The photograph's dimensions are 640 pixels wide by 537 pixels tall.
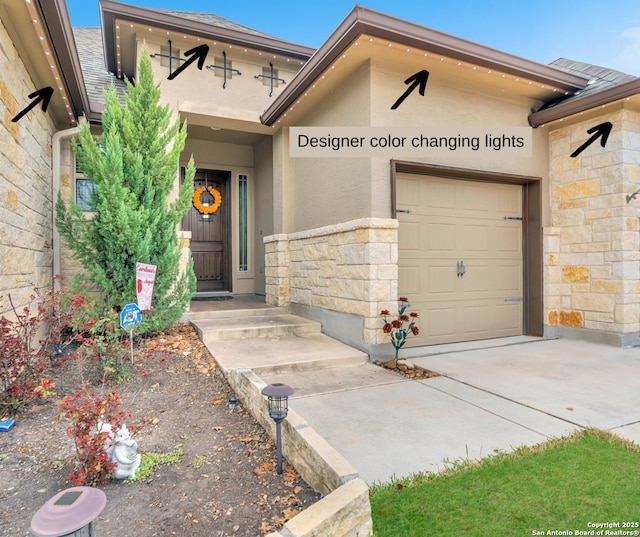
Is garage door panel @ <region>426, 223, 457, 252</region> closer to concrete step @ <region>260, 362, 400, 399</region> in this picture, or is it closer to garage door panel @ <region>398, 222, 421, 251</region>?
garage door panel @ <region>398, 222, 421, 251</region>

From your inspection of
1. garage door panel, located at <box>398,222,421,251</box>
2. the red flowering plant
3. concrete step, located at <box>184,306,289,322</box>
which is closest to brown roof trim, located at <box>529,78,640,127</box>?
garage door panel, located at <box>398,222,421,251</box>

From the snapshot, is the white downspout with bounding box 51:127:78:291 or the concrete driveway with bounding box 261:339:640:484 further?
the white downspout with bounding box 51:127:78:291

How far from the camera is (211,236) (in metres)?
8.41

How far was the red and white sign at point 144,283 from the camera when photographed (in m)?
4.02

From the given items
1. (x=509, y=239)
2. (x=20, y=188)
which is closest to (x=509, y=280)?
(x=509, y=239)

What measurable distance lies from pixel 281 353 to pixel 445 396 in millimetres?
1848

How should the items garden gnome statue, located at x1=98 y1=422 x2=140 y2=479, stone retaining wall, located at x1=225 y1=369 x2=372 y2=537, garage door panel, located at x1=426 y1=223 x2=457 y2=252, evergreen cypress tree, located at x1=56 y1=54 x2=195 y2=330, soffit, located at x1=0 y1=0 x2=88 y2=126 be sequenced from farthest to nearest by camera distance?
garage door panel, located at x1=426 y1=223 x2=457 y2=252
evergreen cypress tree, located at x1=56 y1=54 x2=195 y2=330
soffit, located at x1=0 y1=0 x2=88 y2=126
garden gnome statue, located at x1=98 y1=422 x2=140 y2=479
stone retaining wall, located at x1=225 y1=369 x2=372 y2=537

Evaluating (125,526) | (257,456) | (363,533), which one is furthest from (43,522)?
(257,456)

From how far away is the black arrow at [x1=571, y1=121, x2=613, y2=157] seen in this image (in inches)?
209

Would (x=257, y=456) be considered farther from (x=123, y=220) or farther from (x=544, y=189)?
(x=544, y=189)

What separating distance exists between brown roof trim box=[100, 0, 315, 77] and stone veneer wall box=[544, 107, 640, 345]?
4.40m

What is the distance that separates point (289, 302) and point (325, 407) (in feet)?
11.6

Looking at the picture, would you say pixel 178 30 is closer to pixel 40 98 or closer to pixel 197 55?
pixel 197 55

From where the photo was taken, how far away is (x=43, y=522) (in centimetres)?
125
